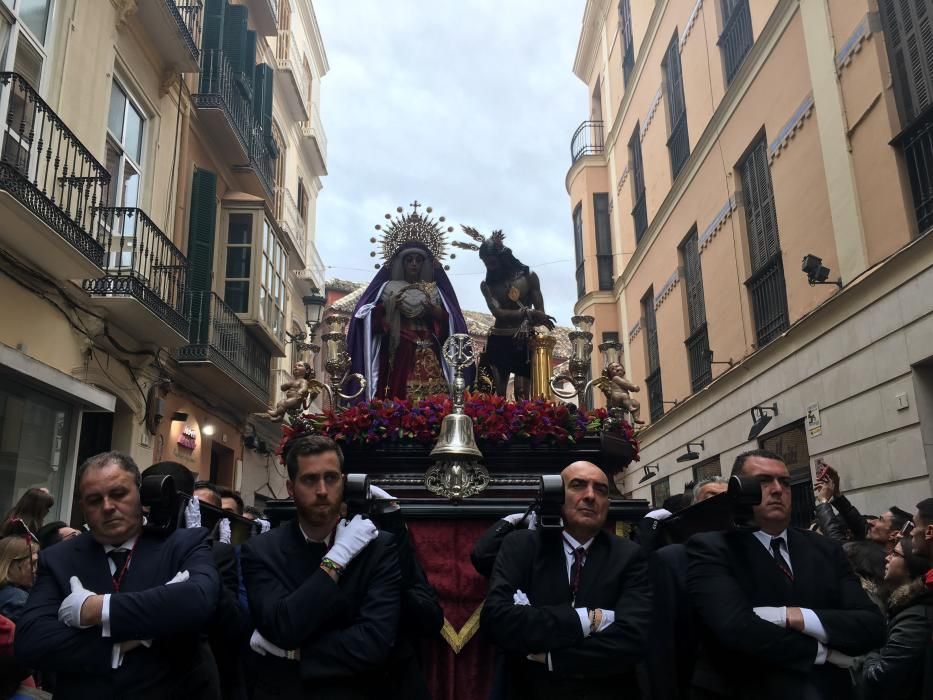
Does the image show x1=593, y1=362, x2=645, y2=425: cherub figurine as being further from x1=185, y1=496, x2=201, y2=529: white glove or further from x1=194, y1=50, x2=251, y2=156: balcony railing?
x1=194, y1=50, x2=251, y2=156: balcony railing

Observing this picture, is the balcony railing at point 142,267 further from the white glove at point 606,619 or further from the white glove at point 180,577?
the white glove at point 606,619

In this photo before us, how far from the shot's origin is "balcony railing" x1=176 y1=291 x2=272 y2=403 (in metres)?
10.8

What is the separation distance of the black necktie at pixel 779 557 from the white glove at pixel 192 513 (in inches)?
89.5

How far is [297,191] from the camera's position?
66.9 ft

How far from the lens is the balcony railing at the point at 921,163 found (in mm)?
→ 6402

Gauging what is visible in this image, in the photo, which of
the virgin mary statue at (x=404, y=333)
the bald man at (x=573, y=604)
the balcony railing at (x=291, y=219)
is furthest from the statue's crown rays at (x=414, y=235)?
the balcony railing at (x=291, y=219)

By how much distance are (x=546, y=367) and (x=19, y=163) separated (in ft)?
15.7

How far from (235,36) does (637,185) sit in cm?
847

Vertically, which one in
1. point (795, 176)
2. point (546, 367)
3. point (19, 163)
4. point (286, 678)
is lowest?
point (286, 678)

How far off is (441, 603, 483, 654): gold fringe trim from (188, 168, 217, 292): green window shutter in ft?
26.5

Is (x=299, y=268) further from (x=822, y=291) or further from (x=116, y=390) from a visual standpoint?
(x=822, y=291)

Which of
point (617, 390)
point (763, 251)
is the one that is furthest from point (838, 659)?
point (763, 251)

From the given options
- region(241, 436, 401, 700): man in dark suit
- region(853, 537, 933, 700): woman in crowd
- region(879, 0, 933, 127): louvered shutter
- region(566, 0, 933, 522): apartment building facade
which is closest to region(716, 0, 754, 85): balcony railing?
region(566, 0, 933, 522): apartment building facade

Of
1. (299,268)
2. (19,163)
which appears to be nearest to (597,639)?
(19,163)
